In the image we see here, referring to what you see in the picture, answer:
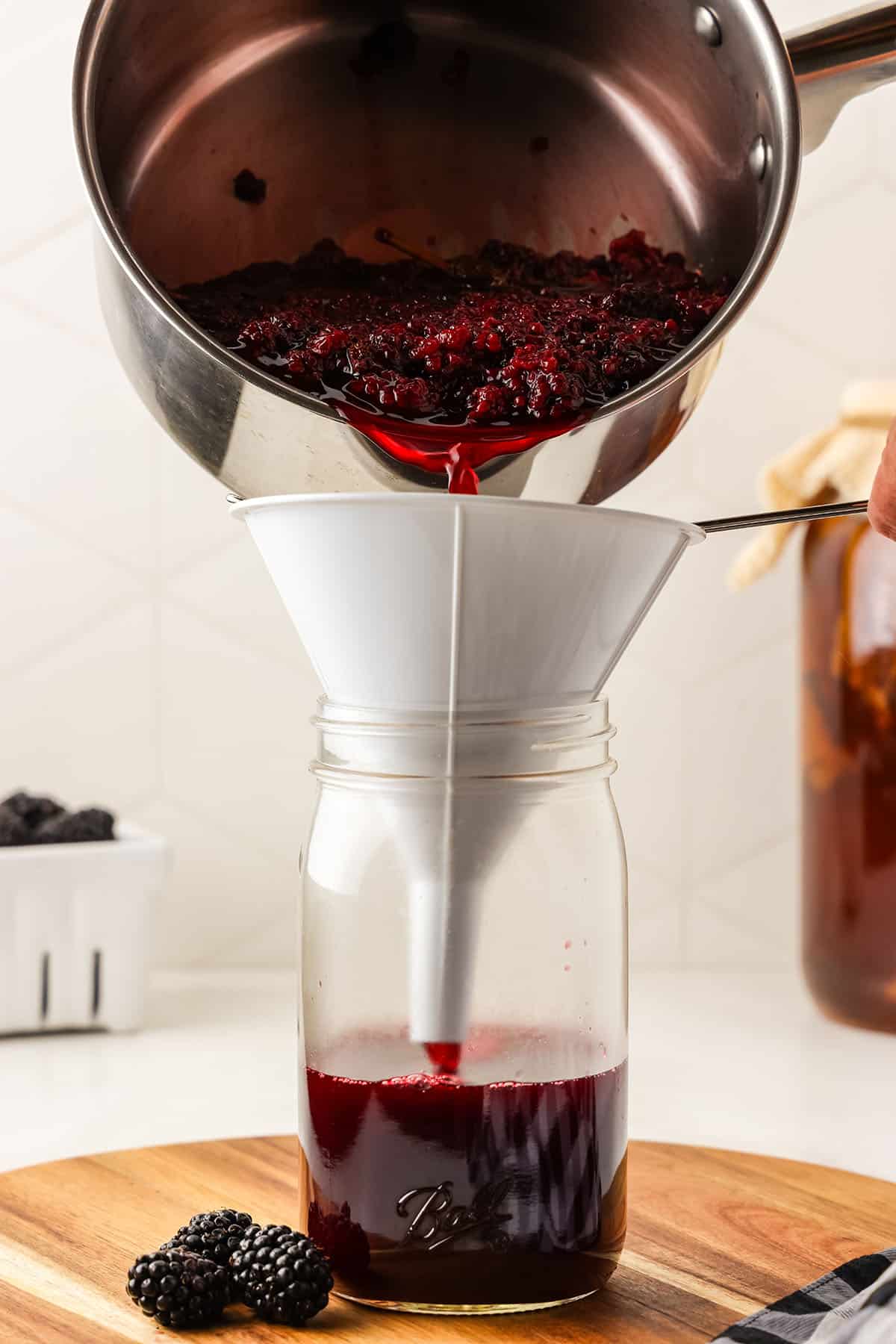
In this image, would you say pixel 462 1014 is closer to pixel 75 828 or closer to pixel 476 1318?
pixel 476 1318

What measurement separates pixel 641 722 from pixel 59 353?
603mm

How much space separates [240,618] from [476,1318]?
2.64 ft

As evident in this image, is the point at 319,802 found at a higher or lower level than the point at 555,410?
lower

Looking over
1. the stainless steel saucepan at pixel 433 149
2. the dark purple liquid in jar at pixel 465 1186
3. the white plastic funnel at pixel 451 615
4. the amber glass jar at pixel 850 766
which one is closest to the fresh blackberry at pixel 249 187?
the stainless steel saucepan at pixel 433 149

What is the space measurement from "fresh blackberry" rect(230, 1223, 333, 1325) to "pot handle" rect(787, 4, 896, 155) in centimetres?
62

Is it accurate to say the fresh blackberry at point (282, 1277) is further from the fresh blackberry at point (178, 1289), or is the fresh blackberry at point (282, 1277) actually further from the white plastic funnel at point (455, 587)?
the white plastic funnel at point (455, 587)

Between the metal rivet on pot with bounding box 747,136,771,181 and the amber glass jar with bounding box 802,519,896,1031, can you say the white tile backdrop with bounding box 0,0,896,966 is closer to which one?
the amber glass jar with bounding box 802,519,896,1031

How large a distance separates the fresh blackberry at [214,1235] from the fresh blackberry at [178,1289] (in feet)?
0.06

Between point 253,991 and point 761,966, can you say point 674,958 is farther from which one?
point 253,991

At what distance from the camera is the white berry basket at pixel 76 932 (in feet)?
3.72

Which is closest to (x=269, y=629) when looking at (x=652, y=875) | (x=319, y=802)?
(x=652, y=875)

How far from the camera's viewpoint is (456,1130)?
65 centimetres

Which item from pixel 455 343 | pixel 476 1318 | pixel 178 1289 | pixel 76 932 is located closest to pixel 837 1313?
pixel 476 1318

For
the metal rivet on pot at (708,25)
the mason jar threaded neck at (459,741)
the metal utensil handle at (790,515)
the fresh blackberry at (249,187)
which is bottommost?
the mason jar threaded neck at (459,741)
